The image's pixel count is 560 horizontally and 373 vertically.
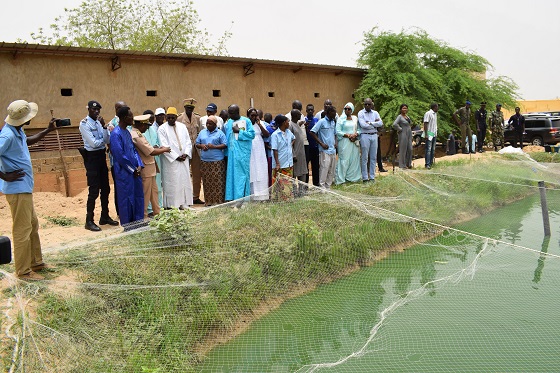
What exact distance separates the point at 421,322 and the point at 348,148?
4944 mm

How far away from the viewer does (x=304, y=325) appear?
17.9 feet

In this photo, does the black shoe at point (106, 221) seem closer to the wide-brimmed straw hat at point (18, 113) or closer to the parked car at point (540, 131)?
the wide-brimmed straw hat at point (18, 113)

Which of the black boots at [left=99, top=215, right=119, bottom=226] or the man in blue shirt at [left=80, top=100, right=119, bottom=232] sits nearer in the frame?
the man in blue shirt at [left=80, top=100, right=119, bottom=232]

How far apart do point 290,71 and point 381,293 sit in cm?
1014

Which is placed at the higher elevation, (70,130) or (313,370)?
(70,130)

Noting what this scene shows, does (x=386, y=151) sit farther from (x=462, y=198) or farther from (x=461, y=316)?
(x=461, y=316)

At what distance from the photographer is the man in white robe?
25.0 ft

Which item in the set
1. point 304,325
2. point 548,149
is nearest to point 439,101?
point 548,149

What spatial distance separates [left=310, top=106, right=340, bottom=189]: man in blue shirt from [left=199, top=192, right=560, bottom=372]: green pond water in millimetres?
2563

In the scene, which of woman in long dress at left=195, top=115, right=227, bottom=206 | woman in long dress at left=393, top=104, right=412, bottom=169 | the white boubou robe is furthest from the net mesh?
woman in long dress at left=393, top=104, right=412, bottom=169

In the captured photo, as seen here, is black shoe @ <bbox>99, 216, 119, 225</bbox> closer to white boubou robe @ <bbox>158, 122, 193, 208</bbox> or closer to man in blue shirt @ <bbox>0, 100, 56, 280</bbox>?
white boubou robe @ <bbox>158, 122, 193, 208</bbox>

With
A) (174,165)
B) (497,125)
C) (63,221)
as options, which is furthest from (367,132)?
(497,125)

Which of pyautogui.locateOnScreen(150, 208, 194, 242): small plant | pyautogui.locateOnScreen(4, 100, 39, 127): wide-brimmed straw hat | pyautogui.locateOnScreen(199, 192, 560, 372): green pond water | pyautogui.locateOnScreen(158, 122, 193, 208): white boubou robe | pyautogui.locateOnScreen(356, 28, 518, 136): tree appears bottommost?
pyautogui.locateOnScreen(199, 192, 560, 372): green pond water

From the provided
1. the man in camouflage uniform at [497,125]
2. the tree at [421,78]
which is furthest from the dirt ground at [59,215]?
the man in camouflage uniform at [497,125]
